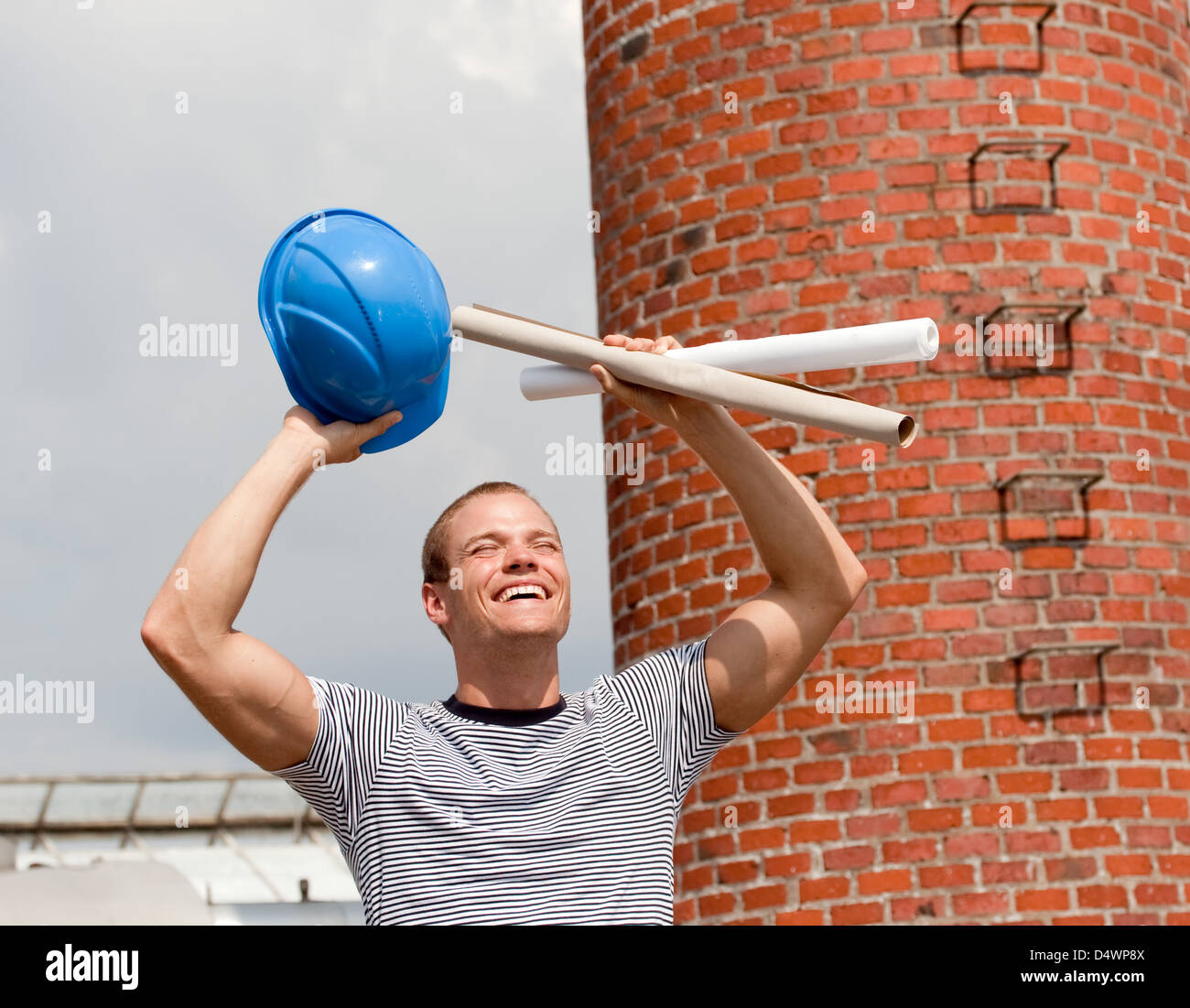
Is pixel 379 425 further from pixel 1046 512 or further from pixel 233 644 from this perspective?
pixel 1046 512

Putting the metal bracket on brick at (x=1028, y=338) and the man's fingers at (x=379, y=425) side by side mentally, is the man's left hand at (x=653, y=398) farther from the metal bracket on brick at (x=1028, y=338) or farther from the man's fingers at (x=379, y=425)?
the metal bracket on brick at (x=1028, y=338)

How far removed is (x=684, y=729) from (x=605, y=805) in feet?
0.86

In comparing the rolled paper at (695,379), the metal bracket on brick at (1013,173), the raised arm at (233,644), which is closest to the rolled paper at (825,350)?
the rolled paper at (695,379)

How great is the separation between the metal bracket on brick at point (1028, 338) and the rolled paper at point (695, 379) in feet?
7.54

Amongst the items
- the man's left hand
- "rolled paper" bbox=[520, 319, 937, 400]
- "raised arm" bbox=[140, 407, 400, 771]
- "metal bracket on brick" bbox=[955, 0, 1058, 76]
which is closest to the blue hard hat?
"raised arm" bbox=[140, 407, 400, 771]

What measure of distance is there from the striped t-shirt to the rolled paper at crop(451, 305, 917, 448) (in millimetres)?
522

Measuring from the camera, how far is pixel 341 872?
14297 mm

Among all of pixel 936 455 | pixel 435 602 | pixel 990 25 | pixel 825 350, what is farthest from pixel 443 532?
pixel 990 25

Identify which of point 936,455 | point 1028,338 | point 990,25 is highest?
point 990,25

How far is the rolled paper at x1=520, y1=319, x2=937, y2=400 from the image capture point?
297 centimetres

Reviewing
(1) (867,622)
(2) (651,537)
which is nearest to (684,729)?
(1) (867,622)

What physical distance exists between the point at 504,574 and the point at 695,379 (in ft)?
1.66

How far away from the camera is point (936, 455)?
511 cm

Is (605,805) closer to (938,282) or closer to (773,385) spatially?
(773,385)
